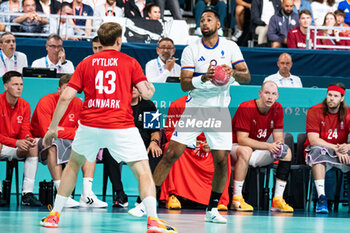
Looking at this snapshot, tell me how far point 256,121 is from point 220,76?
98.4 inches

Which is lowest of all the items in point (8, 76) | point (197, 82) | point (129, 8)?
point (197, 82)

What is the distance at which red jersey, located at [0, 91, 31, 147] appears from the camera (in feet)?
29.3

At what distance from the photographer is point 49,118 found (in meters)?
8.86

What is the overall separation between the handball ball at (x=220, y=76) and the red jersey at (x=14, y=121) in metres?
3.23

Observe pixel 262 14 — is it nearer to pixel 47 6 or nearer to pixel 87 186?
pixel 47 6

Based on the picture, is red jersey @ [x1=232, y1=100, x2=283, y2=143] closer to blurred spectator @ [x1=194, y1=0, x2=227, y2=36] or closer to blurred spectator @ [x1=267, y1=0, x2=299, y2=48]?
blurred spectator @ [x1=267, y1=0, x2=299, y2=48]

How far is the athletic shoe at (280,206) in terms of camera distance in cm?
896

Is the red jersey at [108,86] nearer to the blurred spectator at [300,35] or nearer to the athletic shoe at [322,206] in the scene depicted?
the athletic shoe at [322,206]

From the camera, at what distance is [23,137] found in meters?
8.96

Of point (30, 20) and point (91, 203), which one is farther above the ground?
point (30, 20)

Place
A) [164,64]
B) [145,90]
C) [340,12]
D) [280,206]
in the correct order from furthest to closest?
[340,12], [164,64], [280,206], [145,90]

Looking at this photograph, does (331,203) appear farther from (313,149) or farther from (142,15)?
(142,15)

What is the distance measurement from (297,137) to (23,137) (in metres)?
3.91

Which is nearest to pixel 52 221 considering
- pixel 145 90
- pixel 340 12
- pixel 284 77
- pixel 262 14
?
pixel 145 90
